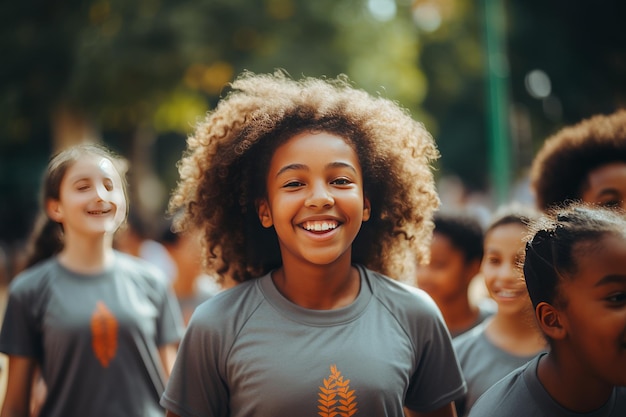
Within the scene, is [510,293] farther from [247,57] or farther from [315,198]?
[247,57]

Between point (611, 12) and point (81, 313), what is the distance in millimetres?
13411

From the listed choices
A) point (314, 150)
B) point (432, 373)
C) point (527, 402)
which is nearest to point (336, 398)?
point (432, 373)

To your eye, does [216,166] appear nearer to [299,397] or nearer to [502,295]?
[299,397]

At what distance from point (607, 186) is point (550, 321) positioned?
1.61 meters

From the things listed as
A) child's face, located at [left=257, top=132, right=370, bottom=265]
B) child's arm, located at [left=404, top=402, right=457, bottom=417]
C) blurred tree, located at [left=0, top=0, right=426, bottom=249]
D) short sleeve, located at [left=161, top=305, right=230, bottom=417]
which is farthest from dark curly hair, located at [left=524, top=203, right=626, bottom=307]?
blurred tree, located at [left=0, top=0, right=426, bottom=249]

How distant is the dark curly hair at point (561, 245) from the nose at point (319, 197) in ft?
2.42

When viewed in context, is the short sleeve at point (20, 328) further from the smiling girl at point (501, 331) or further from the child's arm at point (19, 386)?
the smiling girl at point (501, 331)

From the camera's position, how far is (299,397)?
2893 mm

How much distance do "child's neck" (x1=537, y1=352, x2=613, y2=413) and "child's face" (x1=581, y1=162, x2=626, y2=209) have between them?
1.44 m

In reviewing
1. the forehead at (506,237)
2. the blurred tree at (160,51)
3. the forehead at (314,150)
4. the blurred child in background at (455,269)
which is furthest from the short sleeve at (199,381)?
the blurred tree at (160,51)

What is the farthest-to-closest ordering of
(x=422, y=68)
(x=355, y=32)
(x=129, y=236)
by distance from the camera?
(x=422, y=68)
(x=355, y=32)
(x=129, y=236)

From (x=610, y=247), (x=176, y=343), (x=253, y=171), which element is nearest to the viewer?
(x=610, y=247)

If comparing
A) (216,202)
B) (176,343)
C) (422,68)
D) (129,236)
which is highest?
(422,68)

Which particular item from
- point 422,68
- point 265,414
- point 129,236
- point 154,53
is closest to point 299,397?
point 265,414
